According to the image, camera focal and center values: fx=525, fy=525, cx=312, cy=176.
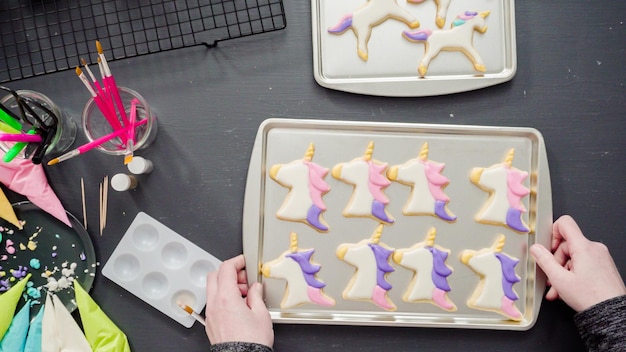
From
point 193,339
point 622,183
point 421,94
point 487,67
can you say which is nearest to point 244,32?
point 421,94

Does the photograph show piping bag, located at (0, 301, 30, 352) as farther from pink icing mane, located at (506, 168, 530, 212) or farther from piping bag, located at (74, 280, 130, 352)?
pink icing mane, located at (506, 168, 530, 212)

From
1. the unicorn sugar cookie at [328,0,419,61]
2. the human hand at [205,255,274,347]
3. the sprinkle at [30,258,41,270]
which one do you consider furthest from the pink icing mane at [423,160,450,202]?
the sprinkle at [30,258,41,270]

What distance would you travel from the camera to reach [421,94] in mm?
930

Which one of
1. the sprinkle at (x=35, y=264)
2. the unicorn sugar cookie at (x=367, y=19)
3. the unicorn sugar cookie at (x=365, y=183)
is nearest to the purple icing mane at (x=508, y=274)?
the unicorn sugar cookie at (x=365, y=183)

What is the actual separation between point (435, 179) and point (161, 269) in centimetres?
51

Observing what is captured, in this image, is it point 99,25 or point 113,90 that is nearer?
point 113,90

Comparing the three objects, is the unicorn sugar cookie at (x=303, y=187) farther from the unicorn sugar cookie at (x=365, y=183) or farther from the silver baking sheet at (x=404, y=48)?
the silver baking sheet at (x=404, y=48)

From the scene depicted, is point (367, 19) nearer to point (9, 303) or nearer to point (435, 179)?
point (435, 179)

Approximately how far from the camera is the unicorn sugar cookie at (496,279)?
0.91 meters

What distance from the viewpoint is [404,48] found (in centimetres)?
93

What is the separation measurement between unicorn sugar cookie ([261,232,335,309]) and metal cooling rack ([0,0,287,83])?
0.40 metres

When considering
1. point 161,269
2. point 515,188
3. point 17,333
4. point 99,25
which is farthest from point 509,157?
point 17,333

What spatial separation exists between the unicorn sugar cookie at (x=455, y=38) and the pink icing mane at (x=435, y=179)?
16cm

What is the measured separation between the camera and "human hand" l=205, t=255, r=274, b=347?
2.74ft
